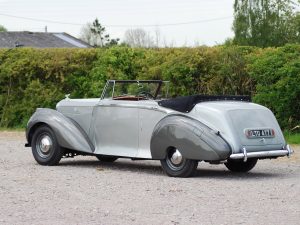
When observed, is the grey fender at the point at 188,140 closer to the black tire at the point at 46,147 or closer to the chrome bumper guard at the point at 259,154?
the chrome bumper guard at the point at 259,154

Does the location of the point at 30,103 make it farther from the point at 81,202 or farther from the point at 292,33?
the point at 292,33

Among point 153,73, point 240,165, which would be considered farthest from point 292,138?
point 240,165

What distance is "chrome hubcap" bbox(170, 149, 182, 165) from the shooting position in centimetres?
1162

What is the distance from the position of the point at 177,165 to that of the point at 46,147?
272 centimetres

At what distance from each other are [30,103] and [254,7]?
49637 mm

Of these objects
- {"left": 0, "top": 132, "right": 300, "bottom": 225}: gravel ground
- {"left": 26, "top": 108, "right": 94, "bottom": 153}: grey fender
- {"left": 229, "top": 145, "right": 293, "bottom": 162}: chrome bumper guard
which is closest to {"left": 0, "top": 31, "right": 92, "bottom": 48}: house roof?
{"left": 26, "top": 108, "right": 94, "bottom": 153}: grey fender

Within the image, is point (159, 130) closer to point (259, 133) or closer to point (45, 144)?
point (259, 133)

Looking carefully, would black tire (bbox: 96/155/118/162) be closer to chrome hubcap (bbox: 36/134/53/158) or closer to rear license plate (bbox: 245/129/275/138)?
chrome hubcap (bbox: 36/134/53/158)

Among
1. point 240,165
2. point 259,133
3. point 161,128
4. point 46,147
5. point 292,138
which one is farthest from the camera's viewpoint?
point 292,138

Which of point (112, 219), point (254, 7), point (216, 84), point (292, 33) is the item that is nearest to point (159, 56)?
point (216, 84)

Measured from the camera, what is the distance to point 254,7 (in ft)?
229

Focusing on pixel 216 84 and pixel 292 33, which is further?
pixel 292 33

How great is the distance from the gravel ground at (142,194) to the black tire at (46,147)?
174 mm

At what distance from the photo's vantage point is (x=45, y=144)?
1334cm
